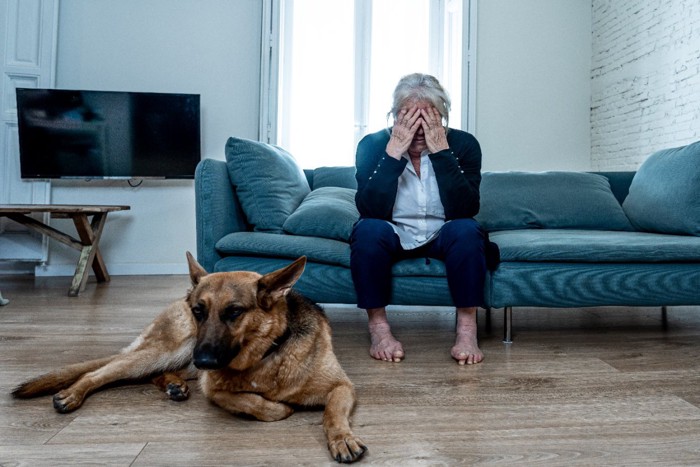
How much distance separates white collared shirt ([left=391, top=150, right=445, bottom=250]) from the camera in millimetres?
1883

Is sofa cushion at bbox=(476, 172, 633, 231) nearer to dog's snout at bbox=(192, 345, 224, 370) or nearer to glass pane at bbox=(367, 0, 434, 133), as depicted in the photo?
dog's snout at bbox=(192, 345, 224, 370)

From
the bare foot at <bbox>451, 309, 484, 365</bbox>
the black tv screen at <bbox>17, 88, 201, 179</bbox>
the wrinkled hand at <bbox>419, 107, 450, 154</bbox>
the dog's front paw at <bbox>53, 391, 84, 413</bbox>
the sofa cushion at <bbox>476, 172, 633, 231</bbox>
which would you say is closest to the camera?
the dog's front paw at <bbox>53, 391, 84, 413</bbox>

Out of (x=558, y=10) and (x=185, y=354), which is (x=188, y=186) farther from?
(x=558, y=10)

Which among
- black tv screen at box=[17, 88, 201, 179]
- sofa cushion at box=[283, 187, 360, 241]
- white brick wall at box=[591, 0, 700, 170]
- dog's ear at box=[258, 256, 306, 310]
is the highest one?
white brick wall at box=[591, 0, 700, 170]

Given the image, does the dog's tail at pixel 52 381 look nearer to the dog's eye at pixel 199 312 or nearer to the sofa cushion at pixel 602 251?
the dog's eye at pixel 199 312

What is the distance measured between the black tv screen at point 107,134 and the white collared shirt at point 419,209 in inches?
103

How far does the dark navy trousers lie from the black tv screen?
2648mm

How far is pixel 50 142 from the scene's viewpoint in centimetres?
379

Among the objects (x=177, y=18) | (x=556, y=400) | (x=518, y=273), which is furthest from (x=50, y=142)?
(x=556, y=400)

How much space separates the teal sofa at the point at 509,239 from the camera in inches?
74.9

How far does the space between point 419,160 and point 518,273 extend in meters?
0.59

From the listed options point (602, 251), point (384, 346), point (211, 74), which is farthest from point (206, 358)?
point (211, 74)

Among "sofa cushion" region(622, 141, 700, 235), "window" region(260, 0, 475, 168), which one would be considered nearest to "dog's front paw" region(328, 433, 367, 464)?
"sofa cushion" region(622, 141, 700, 235)

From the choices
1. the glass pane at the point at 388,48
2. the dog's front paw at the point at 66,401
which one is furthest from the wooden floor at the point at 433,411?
the glass pane at the point at 388,48
